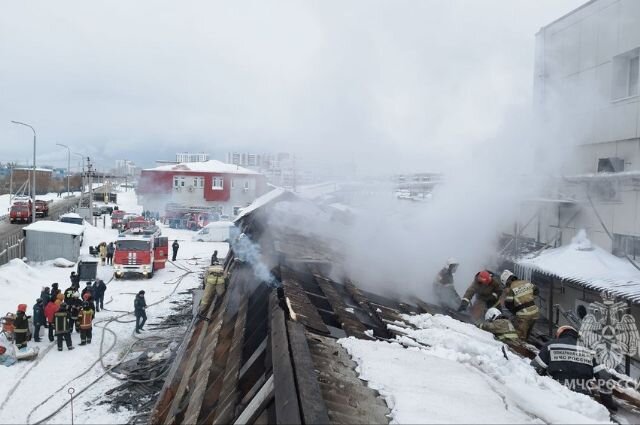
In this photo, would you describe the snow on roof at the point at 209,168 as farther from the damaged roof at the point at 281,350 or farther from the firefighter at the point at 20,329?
the damaged roof at the point at 281,350

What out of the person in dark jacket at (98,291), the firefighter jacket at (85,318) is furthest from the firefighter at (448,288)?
the person in dark jacket at (98,291)

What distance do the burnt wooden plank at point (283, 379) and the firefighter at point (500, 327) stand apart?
3.45 m

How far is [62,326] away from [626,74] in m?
14.7

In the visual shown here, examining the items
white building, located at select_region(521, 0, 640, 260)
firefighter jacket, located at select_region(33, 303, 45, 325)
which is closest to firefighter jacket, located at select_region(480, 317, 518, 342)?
white building, located at select_region(521, 0, 640, 260)

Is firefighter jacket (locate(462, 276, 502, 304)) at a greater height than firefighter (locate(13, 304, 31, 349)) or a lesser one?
greater

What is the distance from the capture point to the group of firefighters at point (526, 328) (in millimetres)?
4953

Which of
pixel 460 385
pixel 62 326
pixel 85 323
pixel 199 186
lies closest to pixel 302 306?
pixel 460 385

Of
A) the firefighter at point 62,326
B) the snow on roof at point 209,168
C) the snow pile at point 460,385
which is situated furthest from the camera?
the snow on roof at point 209,168

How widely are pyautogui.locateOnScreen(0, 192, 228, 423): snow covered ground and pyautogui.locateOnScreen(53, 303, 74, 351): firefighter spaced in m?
0.26

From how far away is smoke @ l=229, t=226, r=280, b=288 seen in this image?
917 centimetres

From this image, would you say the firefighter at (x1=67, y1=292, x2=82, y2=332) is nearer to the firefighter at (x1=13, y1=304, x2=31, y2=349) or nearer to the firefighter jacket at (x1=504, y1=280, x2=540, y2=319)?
the firefighter at (x1=13, y1=304, x2=31, y2=349)

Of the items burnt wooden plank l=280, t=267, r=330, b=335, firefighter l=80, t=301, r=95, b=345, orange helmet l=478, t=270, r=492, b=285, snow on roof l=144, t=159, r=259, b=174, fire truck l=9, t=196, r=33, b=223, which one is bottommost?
firefighter l=80, t=301, r=95, b=345

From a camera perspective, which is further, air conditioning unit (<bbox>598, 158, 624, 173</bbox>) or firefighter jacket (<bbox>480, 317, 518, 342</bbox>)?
air conditioning unit (<bbox>598, 158, 624, 173</bbox>)

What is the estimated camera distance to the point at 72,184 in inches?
3765
